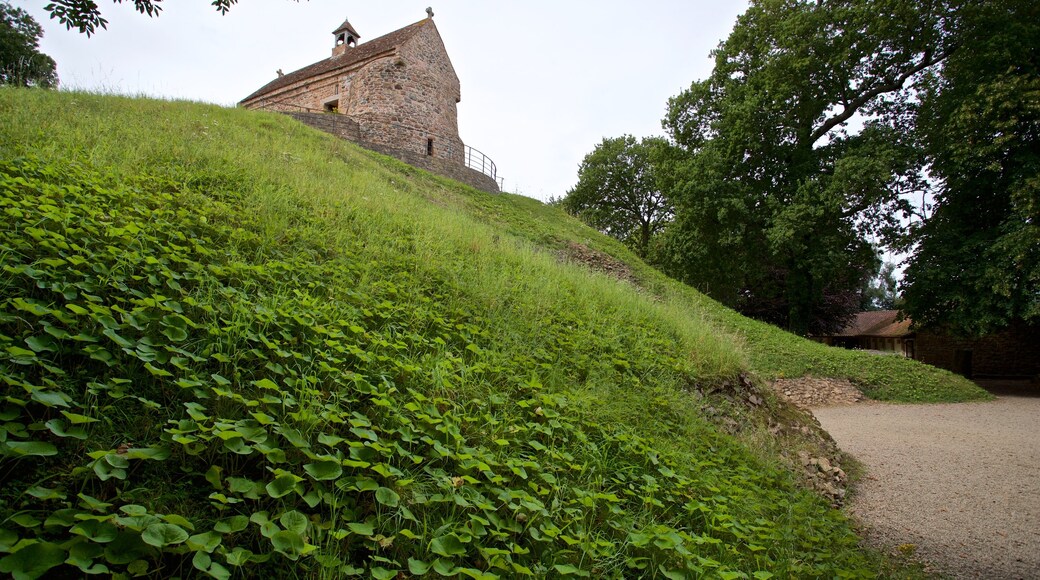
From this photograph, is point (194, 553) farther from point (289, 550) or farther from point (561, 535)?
point (561, 535)

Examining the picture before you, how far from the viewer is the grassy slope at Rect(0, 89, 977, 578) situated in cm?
196

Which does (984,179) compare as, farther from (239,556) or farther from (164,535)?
(164,535)

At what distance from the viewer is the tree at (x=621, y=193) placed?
36625 mm

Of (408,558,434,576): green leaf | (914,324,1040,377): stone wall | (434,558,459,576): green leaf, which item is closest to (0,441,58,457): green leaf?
(408,558,434,576): green leaf

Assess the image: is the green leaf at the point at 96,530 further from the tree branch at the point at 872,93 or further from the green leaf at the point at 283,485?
the tree branch at the point at 872,93

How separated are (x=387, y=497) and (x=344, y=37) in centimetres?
3226

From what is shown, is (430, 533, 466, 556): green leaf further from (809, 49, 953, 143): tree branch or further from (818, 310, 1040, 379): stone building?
(809, 49, 953, 143): tree branch

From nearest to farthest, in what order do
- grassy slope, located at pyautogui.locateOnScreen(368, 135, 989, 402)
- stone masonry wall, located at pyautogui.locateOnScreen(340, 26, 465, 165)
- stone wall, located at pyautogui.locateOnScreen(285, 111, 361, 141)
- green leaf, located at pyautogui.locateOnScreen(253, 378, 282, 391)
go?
green leaf, located at pyautogui.locateOnScreen(253, 378, 282, 391)
grassy slope, located at pyautogui.locateOnScreen(368, 135, 989, 402)
stone wall, located at pyautogui.locateOnScreen(285, 111, 361, 141)
stone masonry wall, located at pyautogui.locateOnScreen(340, 26, 465, 165)

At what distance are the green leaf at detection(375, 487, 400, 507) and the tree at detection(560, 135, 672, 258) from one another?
35695mm

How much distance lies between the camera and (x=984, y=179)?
49.0 ft

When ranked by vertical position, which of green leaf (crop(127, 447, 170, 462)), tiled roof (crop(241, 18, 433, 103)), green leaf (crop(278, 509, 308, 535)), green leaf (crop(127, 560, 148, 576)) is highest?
tiled roof (crop(241, 18, 433, 103))

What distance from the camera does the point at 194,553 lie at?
A: 71.1 inches

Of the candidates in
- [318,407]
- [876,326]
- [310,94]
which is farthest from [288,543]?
[876,326]

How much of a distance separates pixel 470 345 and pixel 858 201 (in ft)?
64.5
